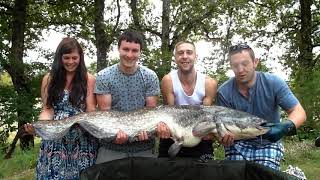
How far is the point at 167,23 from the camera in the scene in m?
15.3

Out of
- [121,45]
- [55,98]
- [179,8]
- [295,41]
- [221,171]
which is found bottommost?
[221,171]

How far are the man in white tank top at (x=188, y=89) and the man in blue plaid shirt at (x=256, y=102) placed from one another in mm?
224

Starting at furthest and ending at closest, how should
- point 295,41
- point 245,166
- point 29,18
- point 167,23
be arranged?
point 295,41 → point 167,23 → point 29,18 → point 245,166

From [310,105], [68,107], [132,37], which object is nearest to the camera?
[132,37]

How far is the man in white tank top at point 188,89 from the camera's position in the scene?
388 cm

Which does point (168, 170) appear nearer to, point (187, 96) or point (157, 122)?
point (157, 122)

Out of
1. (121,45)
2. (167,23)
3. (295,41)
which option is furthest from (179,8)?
(121,45)

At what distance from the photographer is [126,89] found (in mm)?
3781

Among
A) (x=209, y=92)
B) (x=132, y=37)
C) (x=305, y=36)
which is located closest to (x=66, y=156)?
(x=132, y=37)

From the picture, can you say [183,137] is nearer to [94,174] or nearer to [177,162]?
[177,162]

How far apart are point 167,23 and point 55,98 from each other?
1175cm

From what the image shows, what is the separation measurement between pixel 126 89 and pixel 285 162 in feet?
12.9

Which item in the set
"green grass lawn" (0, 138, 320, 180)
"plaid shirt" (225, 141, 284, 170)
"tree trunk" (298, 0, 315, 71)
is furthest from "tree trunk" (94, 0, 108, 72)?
"plaid shirt" (225, 141, 284, 170)

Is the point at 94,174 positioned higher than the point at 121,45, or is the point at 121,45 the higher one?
the point at 121,45
